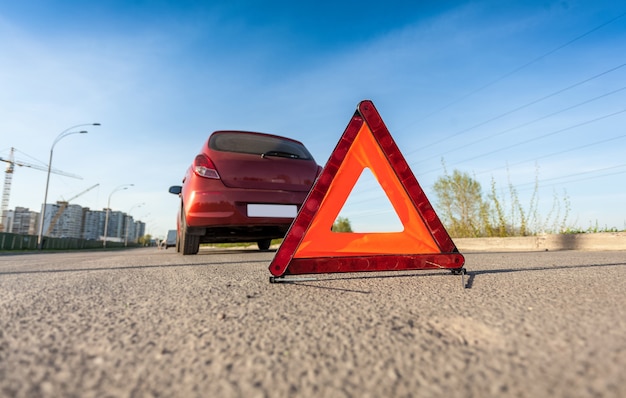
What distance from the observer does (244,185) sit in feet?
16.9

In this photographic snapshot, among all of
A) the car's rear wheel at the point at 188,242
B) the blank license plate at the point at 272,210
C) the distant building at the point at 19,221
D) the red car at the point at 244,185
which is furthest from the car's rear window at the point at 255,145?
the distant building at the point at 19,221

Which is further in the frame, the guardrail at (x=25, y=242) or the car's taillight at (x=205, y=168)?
the guardrail at (x=25, y=242)

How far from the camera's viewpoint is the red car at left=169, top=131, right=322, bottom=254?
5055mm

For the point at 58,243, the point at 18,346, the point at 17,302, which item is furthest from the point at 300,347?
the point at 58,243

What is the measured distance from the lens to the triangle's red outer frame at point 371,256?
2.55m

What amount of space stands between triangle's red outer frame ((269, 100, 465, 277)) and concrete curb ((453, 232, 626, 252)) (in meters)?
6.38

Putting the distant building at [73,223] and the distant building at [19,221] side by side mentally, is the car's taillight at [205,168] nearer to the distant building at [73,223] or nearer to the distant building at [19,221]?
the distant building at [73,223]

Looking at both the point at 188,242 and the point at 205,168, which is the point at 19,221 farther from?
the point at 205,168

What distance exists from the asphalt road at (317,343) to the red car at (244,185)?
2881 millimetres

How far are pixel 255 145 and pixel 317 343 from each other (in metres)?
4.54

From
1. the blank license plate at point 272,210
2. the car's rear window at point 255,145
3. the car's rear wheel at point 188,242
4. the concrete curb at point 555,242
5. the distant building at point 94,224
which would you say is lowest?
the car's rear wheel at point 188,242

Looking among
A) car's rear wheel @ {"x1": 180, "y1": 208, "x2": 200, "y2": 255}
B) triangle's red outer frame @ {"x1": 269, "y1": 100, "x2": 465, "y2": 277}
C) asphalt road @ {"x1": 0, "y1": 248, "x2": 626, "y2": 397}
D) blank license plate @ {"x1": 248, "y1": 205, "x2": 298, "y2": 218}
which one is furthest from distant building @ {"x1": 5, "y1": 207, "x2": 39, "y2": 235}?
asphalt road @ {"x1": 0, "y1": 248, "x2": 626, "y2": 397}

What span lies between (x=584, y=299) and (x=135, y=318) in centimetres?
214

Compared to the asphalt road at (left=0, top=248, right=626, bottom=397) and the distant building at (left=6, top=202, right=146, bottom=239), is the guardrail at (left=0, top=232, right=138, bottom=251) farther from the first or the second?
the distant building at (left=6, top=202, right=146, bottom=239)
